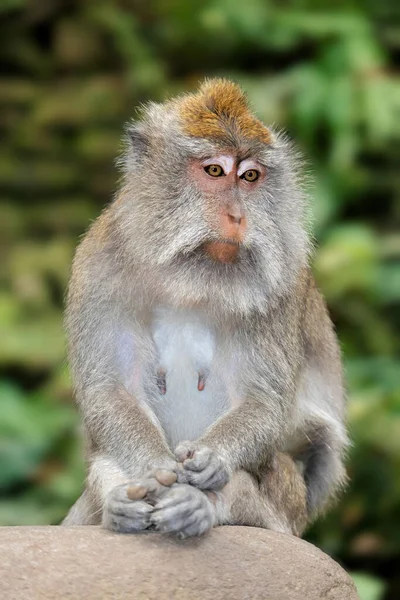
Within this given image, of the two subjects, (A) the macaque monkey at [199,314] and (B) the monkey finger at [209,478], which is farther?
(A) the macaque monkey at [199,314]

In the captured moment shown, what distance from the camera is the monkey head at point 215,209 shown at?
4793 millimetres

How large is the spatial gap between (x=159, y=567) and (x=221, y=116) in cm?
188

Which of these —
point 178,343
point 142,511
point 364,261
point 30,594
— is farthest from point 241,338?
point 364,261

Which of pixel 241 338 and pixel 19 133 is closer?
pixel 241 338

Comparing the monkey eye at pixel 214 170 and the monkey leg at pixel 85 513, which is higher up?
the monkey eye at pixel 214 170

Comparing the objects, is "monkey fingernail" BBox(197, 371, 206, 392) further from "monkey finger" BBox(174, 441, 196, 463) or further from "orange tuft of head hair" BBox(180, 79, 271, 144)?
"orange tuft of head hair" BBox(180, 79, 271, 144)

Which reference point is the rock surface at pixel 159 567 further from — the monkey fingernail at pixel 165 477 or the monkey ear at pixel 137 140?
the monkey ear at pixel 137 140

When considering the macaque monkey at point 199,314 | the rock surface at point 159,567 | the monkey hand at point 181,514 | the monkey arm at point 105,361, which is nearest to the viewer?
the rock surface at point 159,567

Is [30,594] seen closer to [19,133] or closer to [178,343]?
[178,343]

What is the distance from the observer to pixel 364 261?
933 cm

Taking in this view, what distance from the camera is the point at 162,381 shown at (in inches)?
202

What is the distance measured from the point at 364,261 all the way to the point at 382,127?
145 cm

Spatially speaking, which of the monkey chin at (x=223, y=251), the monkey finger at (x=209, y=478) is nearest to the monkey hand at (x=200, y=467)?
the monkey finger at (x=209, y=478)

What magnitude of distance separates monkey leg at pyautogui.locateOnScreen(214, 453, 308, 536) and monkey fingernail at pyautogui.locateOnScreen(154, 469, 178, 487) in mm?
278
